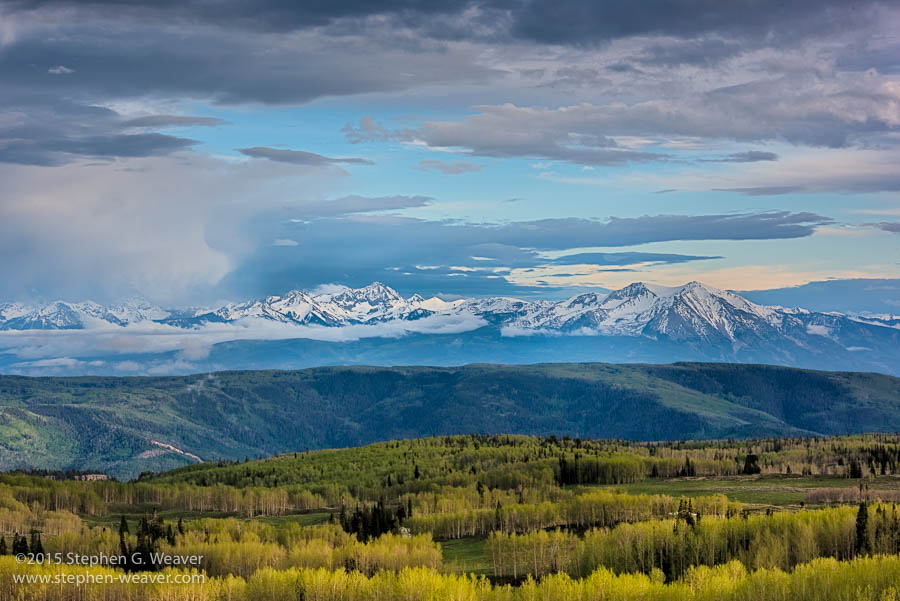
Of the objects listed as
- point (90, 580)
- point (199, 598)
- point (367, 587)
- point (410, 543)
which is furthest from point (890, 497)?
point (90, 580)

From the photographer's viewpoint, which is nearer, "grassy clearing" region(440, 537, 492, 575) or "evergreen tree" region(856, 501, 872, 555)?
"evergreen tree" region(856, 501, 872, 555)

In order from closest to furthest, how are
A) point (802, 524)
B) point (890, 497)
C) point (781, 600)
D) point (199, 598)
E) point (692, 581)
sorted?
point (781, 600)
point (692, 581)
point (199, 598)
point (802, 524)
point (890, 497)

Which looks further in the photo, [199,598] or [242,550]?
[242,550]

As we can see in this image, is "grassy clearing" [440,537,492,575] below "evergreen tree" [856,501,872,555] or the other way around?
below

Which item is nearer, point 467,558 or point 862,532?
point 862,532

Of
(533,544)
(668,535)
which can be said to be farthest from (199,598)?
(668,535)

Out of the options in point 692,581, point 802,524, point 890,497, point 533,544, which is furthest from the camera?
→ point 890,497

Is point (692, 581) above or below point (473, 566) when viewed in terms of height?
above

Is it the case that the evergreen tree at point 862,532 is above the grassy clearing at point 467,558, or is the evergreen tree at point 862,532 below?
above

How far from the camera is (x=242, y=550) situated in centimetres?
17800

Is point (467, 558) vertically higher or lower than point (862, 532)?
lower

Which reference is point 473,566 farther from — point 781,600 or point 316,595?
point 781,600

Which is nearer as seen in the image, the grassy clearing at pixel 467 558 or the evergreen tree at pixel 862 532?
the evergreen tree at pixel 862 532

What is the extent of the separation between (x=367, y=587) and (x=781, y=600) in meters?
56.2
